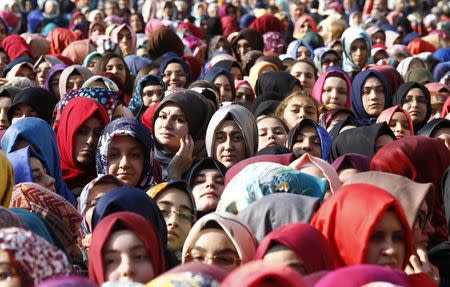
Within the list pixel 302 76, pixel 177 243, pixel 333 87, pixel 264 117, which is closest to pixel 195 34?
pixel 302 76

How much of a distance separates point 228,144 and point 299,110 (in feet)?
4.90

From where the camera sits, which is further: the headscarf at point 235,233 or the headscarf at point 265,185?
the headscarf at point 265,185

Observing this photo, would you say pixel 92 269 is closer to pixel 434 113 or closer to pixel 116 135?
pixel 116 135

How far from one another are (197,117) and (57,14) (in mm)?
10701

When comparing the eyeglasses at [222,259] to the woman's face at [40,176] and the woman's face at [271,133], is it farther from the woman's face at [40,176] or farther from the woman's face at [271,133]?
the woman's face at [271,133]

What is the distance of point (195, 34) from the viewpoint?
57.2 ft

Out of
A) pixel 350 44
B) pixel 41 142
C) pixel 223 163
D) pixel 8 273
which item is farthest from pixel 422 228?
pixel 350 44

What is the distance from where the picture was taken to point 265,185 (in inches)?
265

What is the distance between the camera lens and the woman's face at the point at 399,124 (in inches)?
397

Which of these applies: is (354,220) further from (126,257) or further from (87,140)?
(87,140)

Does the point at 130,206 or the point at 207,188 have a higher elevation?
the point at 130,206

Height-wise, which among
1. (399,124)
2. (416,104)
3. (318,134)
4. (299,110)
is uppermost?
(318,134)

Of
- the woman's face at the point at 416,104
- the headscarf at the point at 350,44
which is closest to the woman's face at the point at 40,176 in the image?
the woman's face at the point at 416,104

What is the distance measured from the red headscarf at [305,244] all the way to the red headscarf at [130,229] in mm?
420
